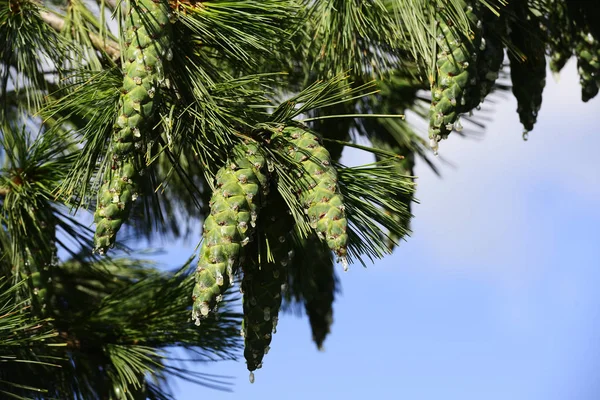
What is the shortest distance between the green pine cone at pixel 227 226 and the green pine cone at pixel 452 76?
0.37 metres

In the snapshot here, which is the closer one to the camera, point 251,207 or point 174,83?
point 251,207

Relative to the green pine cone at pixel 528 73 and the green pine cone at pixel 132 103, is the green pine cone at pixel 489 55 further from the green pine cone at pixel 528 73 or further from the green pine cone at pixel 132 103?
the green pine cone at pixel 132 103

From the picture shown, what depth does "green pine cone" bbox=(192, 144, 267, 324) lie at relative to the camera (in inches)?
59.5

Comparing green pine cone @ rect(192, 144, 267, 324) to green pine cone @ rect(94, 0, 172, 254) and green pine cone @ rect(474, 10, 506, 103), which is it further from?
green pine cone @ rect(474, 10, 506, 103)

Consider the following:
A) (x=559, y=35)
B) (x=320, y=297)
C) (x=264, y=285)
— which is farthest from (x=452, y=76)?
(x=320, y=297)

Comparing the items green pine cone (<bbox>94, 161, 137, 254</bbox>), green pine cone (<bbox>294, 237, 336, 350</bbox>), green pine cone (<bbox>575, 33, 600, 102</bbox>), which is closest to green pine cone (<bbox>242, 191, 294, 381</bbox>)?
green pine cone (<bbox>94, 161, 137, 254</bbox>)

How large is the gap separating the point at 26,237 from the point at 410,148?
1266 mm

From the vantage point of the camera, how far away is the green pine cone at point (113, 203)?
1.63 metres

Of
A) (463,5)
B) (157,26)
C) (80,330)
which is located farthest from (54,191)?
(463,5)

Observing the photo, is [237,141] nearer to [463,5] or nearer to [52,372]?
[463,5]

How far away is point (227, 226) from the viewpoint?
1535mm

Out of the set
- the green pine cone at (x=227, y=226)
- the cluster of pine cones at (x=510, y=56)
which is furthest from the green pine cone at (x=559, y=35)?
the green pine cone at (x=227, y=226)

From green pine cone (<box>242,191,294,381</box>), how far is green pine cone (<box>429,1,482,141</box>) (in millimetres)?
344

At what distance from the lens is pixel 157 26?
5.45ft
